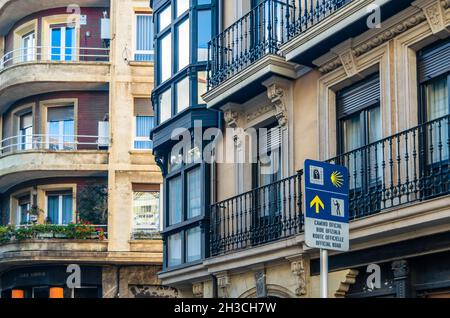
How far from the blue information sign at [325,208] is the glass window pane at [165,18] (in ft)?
42.6

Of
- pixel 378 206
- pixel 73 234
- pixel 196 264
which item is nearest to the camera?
pixel 378 206

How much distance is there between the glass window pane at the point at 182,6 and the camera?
850 inches

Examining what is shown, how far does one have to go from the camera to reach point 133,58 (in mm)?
33844

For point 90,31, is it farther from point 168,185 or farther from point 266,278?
point 266,278

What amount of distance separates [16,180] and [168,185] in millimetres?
13705

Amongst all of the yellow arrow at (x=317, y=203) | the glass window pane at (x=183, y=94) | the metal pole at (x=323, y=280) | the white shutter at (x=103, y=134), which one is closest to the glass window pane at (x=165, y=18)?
the glass window pane at (x=183, y=94)

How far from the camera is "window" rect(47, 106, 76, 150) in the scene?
1344 inches

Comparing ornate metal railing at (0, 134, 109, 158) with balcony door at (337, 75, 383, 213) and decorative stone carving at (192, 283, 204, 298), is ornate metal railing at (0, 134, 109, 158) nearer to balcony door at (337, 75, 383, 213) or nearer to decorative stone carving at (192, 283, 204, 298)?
decorative stone carving at (192, 283, 204, 298)

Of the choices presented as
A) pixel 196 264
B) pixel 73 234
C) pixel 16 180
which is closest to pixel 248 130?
pixel 196 264

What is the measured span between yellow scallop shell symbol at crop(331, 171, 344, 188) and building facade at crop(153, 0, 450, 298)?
2.73 metres

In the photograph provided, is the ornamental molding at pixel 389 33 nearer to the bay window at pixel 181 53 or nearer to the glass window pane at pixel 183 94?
the bay window at pixel 181 53

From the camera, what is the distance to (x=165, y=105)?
876 inches

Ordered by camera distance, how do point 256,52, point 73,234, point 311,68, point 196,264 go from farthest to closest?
1. point 73,234
2. point 196,264
3. point 256,52
4. point 311,68

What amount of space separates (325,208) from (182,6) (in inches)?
504
